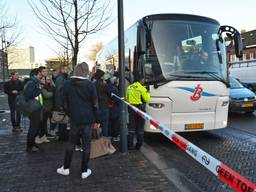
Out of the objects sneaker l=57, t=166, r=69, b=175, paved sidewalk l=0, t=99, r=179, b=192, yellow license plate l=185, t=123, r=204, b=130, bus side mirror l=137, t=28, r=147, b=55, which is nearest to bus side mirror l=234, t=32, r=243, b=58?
yellow license plate l=185, t=123, r=204, b=130

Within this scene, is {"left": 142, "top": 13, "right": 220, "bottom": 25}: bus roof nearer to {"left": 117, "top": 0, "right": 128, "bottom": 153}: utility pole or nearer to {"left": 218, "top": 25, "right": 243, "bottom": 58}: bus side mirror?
{"left": 218, "top": 25, "right": 243, "bottom": 58}: bus side mirror

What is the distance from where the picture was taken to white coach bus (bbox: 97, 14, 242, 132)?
7.81 metres

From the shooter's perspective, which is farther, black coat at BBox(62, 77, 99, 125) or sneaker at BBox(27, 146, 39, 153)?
sneaker at BBox(27, 146, 39, 153)

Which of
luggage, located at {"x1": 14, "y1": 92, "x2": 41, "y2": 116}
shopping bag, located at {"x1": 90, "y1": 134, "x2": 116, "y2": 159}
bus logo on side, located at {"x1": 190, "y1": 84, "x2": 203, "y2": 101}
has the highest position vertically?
bus logo on side, located at {"x1": 190, "y1": 84, "x2": 203, "y2": 101}

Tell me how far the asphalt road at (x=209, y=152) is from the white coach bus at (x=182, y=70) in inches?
22.8

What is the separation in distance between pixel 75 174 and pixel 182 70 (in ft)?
12.4

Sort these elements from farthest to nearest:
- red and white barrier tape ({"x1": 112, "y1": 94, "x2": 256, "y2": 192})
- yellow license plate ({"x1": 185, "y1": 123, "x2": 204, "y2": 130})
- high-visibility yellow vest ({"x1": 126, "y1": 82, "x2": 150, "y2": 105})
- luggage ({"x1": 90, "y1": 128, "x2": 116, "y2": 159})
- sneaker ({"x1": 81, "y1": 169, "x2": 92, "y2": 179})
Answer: yellow license plate ({"x1": 185, "y1": 123, "x2": 204, "y2": 130}) → high-visibility yellow vest ({"x1": 126, "y1": 82, "x2": 150, "y2": 105}) → luggage ({"x1": 90, "y1": 128, "x2": 116, "y2": 159}) → sneaker ({"x1": 81, "y1": 169, "x2": 92, "y2": 179}) → red and white barrier tape ({"x1": 112, "y1": 94, "x2": 256, "y2": 192})

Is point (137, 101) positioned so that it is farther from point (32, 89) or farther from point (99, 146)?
point (32, 89)

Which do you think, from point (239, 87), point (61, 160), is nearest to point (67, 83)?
point (61, 160)

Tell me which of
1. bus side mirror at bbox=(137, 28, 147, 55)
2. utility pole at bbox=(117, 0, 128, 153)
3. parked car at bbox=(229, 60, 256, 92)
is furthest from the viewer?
parked car at bbox=(229, 60, 256, 92)

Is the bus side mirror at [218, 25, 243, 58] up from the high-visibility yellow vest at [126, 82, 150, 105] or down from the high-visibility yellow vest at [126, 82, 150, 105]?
up

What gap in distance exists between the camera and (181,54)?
7.98 metres

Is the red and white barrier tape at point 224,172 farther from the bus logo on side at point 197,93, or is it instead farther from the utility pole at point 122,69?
the bus logo on side at point 197,93

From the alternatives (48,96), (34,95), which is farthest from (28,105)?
(48,96)
